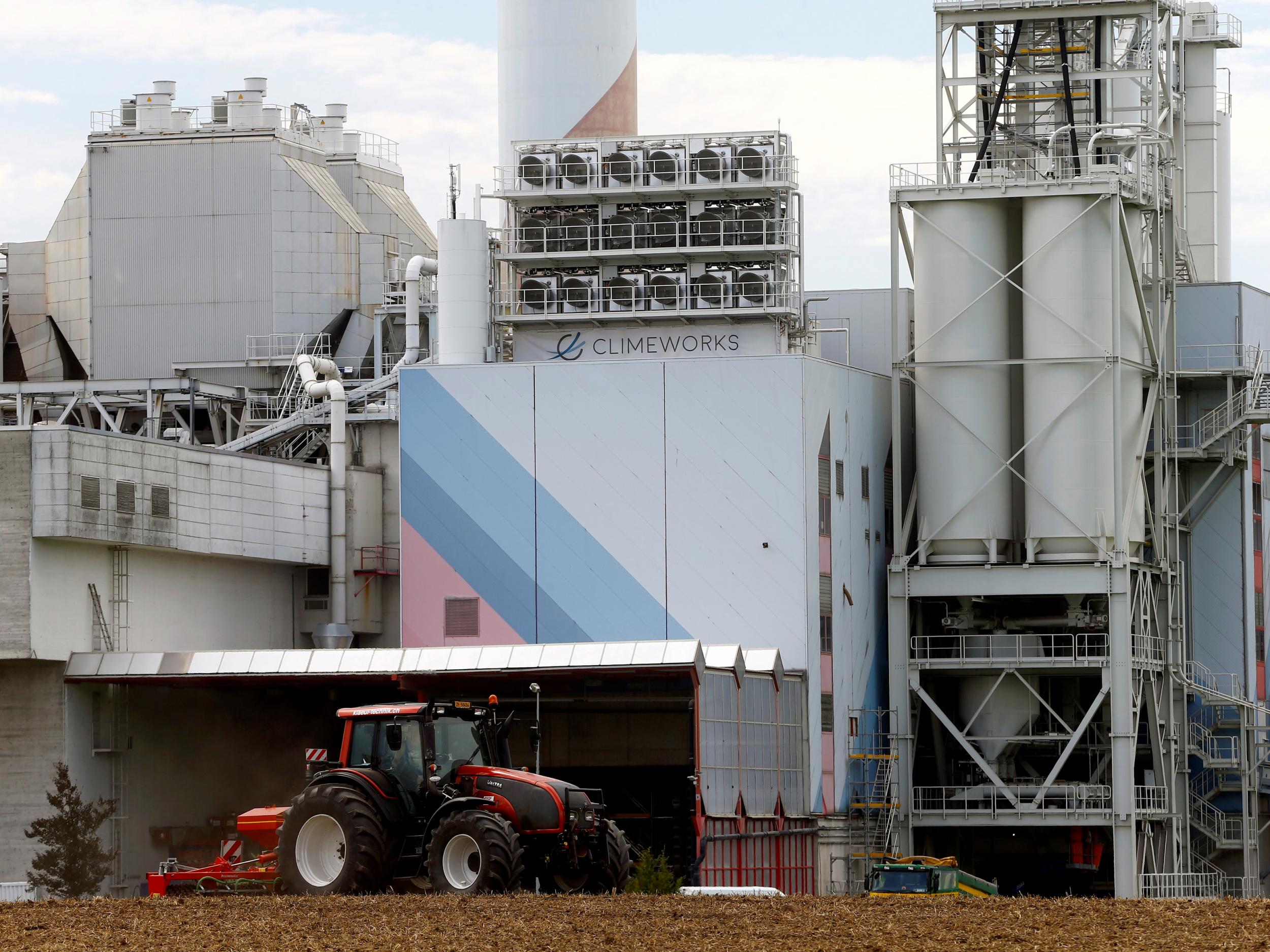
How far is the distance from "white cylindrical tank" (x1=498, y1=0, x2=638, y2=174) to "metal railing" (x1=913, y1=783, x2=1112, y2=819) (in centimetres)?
2629

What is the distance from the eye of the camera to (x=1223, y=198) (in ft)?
238

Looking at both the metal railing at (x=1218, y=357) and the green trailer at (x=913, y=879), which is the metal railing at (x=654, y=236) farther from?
the green trailer at (x=913, y=879)

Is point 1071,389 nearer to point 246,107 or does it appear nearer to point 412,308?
point 412,308

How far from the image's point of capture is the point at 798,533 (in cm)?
5072

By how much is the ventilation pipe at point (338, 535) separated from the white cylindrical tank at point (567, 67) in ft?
41.1

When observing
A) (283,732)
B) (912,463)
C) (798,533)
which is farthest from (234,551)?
(912,463)

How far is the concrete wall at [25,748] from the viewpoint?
45156 mm

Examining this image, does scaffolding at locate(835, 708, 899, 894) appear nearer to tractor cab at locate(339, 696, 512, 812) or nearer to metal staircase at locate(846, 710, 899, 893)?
metal staircase at locate(846, 710, 899, 893)

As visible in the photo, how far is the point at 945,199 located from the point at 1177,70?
18.8 m

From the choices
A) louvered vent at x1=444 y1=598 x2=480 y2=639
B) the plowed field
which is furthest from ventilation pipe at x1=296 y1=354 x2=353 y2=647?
the plowed field

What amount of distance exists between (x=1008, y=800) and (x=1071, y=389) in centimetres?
1036

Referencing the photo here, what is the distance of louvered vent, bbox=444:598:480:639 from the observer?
51875 mm

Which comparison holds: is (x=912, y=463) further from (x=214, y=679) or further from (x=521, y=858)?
(x=521, y=858)

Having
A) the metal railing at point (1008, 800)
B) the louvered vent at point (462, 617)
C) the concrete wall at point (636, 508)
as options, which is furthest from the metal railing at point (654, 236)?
the metal railing at point (1008, 800)
